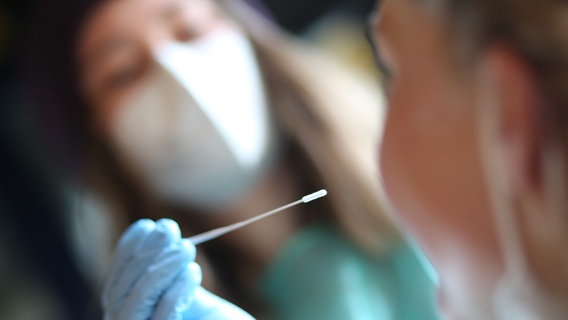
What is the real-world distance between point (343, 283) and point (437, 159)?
1.03 ft

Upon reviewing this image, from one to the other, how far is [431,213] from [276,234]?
0.32m

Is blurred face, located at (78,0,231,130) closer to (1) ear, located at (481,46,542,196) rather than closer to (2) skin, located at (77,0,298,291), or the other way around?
(2) skin, located at (77,0,298,291)

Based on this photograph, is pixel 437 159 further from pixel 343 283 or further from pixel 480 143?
pixel 343 283

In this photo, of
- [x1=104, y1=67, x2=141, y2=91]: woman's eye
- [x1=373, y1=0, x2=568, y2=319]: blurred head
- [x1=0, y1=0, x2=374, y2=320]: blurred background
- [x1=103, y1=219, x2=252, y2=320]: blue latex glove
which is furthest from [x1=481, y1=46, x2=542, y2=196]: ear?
[x1=104, y1=67, x2=141, y2=91]: woman's eye

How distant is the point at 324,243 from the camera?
111 cm

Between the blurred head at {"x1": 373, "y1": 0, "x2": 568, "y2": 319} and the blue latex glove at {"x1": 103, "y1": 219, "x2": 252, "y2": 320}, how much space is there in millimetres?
254

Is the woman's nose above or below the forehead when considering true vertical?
below

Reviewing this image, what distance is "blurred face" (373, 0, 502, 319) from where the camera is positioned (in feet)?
2.64

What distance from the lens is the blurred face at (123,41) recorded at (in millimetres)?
1148

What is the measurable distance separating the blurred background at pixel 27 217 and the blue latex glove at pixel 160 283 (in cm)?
26

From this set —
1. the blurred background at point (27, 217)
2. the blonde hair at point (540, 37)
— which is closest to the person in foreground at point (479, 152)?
the blonde hair at point (540, 37)

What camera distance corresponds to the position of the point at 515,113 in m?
0.74

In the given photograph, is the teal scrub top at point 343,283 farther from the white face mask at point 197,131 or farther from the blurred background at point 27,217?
the blurred background at point 27,217

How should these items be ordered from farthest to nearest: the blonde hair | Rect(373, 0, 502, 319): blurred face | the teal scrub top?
the teal scrub top → Rect(373, 0, 502, 319): blurred face → the blonde hair
